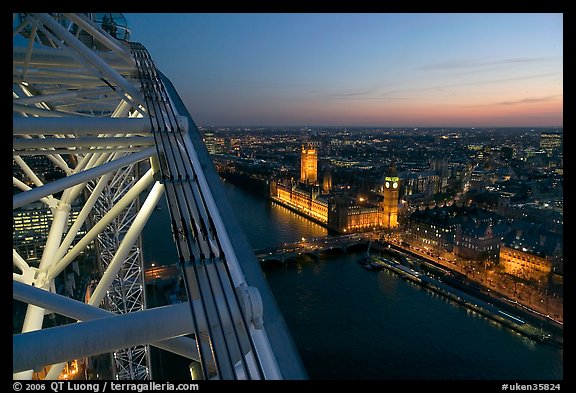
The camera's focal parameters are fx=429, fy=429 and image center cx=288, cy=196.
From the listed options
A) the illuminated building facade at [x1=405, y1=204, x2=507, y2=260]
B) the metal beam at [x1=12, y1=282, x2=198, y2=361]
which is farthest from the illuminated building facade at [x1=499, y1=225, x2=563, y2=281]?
the metal beam at [x1=12, y1=282, x2=198, y2=361]

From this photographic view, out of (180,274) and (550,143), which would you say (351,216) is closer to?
(180,274)

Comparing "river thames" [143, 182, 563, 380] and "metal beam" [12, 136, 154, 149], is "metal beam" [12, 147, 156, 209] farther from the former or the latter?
"river thames" [143, 182, 563, 380]

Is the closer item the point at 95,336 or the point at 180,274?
the point at 95,336

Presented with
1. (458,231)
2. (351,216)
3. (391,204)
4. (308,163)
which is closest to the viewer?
(458,231)

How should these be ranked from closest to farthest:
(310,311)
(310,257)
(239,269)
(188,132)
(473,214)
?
1. (239,269)
2. (188,132)
3. (310,311)
4. (310,257)
5. (473,214)

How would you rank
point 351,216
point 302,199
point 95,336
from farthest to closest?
point 302,199 → point 351,216 → point 95,336

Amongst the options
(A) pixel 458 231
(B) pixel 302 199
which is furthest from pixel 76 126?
(B) pixel 302 199

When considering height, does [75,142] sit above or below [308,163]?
below

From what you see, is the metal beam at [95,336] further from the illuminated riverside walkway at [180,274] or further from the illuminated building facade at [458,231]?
the illuminated building facade at [458,231]

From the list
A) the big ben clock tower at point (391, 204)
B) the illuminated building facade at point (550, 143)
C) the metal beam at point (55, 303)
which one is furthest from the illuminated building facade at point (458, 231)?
the illuminated building facade at point (550, 143)
